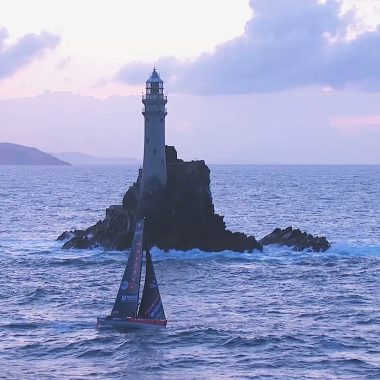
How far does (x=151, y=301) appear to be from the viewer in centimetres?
4628

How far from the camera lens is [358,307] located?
1991 inches

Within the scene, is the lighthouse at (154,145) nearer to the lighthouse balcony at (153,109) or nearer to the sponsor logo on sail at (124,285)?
the lighthouse balcony at (153,109)

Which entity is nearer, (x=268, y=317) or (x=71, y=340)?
(x=71, y=340)

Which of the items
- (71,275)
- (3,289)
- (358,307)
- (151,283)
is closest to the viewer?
(151,283)

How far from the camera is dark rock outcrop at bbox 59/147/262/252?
73375 mm

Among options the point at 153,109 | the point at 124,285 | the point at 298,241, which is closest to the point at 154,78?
the point at 153,109

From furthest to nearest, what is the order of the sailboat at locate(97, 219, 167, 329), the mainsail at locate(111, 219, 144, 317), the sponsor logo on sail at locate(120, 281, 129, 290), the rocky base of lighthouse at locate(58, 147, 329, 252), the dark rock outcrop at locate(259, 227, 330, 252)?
the dark rock outcrop at locate(259, 227, 330, 252)
the rocky base of lighthouse at locate(58, 147, 329, 252)
the sponsor logo on sail at locate(120, 281, 129, 290)
the mainsail at locate(111, 219, 144, 317)
the sailboat at locate(97, 219, 167, 329)

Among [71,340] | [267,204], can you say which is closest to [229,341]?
[71,340]

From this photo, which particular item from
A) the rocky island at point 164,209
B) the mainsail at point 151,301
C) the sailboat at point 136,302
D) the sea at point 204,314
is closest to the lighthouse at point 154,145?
the rocky island at point 164,209

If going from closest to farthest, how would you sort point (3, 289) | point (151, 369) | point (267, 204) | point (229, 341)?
1. point (151, 369)
2. point (229, 341)
3. point (3, 289)
4. point (267, 204)

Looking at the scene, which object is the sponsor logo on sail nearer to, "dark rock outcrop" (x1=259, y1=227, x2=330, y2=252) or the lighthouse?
the lighthouse

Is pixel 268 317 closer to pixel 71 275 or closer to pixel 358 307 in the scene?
pixel 358 307

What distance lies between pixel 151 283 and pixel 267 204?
9853cm

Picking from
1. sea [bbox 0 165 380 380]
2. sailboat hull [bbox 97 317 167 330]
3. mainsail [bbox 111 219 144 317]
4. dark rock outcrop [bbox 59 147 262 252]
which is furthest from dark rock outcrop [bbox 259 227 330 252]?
sailboat hull [bbox 97 317 167 330]
